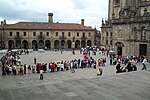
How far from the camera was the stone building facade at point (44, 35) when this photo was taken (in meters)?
55.9

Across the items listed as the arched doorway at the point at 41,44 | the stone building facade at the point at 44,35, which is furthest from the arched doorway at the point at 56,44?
the arched doorway at the point at 41,44

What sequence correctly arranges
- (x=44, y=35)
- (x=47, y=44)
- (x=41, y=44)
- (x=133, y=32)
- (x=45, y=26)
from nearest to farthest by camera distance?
(x=133, y=32) < (x=44, y=35) < (x=45, y=26) < (x=41, y=44) < (x=47, y=44)

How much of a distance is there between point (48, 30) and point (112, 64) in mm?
34448

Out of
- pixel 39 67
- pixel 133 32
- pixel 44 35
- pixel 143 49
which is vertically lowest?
pixel 39 67

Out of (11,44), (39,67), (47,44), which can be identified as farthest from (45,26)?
(39,67)

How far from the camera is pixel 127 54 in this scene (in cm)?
3434

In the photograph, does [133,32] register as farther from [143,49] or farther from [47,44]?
[47,44]

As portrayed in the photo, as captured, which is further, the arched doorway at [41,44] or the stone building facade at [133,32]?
the arched doorway at [41,44]

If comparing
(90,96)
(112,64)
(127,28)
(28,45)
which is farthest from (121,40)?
(28,45)

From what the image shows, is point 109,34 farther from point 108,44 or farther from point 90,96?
point 90,96

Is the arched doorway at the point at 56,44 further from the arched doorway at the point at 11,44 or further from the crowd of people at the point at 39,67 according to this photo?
the crowd of people at the point at 39,67

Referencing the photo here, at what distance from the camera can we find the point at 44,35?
58094mm

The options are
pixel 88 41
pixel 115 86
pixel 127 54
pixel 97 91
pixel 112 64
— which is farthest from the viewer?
pixel 88 41

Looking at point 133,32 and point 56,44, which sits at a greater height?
point 133,32
